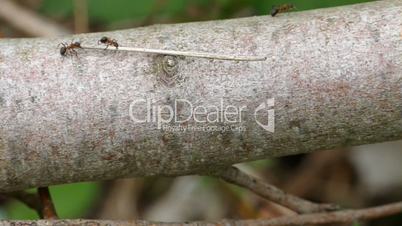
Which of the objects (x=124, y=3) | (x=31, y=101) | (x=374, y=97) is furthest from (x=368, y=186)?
(x=31, y=101)

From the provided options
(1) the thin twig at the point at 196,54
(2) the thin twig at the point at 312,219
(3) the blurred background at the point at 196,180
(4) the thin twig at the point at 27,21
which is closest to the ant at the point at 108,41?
(1) the thin twig at the point at 196,54

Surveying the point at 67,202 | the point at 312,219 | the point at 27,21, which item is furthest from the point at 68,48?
the point at 27,21

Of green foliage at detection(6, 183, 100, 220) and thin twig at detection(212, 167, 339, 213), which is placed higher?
thin twig at detection(212, 167, 339, 213)

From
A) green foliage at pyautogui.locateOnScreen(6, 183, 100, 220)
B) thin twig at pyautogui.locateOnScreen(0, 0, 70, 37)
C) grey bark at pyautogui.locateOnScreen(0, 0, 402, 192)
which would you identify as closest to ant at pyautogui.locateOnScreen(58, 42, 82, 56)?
grey bark at pyautogui.locateOnScreen(0, 0, 402, 192)

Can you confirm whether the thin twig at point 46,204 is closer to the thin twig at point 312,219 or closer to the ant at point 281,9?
the thin twig at point 312,219

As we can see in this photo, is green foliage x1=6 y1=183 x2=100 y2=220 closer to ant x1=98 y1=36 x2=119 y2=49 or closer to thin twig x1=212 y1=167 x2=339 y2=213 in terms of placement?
thin twig x1=212 y1=167 x2=339 y2=213

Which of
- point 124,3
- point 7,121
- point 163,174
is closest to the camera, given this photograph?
point 7,121

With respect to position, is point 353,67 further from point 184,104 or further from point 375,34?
point 184,104
